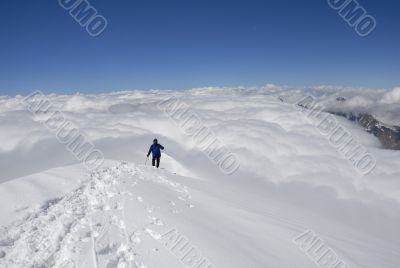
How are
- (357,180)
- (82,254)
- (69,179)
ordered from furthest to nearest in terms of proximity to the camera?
(357,180) < (69,179) < (82,254)

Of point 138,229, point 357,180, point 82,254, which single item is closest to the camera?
point 82,254

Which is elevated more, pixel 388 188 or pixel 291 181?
pixel 388 188

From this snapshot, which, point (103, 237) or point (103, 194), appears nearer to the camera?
point (103, 237)

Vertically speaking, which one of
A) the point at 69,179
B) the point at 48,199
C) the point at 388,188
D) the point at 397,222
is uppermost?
the point at 388,188

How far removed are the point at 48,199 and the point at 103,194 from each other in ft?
6.61

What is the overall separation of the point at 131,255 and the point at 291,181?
17562 centimetres

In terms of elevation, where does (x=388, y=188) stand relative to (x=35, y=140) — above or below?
above

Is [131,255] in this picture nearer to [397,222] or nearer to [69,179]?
[69,179]

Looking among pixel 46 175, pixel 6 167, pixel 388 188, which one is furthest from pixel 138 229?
pixel 388 188

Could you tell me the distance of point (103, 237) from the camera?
311 inches

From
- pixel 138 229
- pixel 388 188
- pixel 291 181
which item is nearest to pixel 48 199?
pixel 138 229

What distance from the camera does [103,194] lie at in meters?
12.0

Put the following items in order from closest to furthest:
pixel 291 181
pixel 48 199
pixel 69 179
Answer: pixel 48 199, pixel 69 179, pixel 291 181

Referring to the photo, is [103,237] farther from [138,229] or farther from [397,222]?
[397,222]
